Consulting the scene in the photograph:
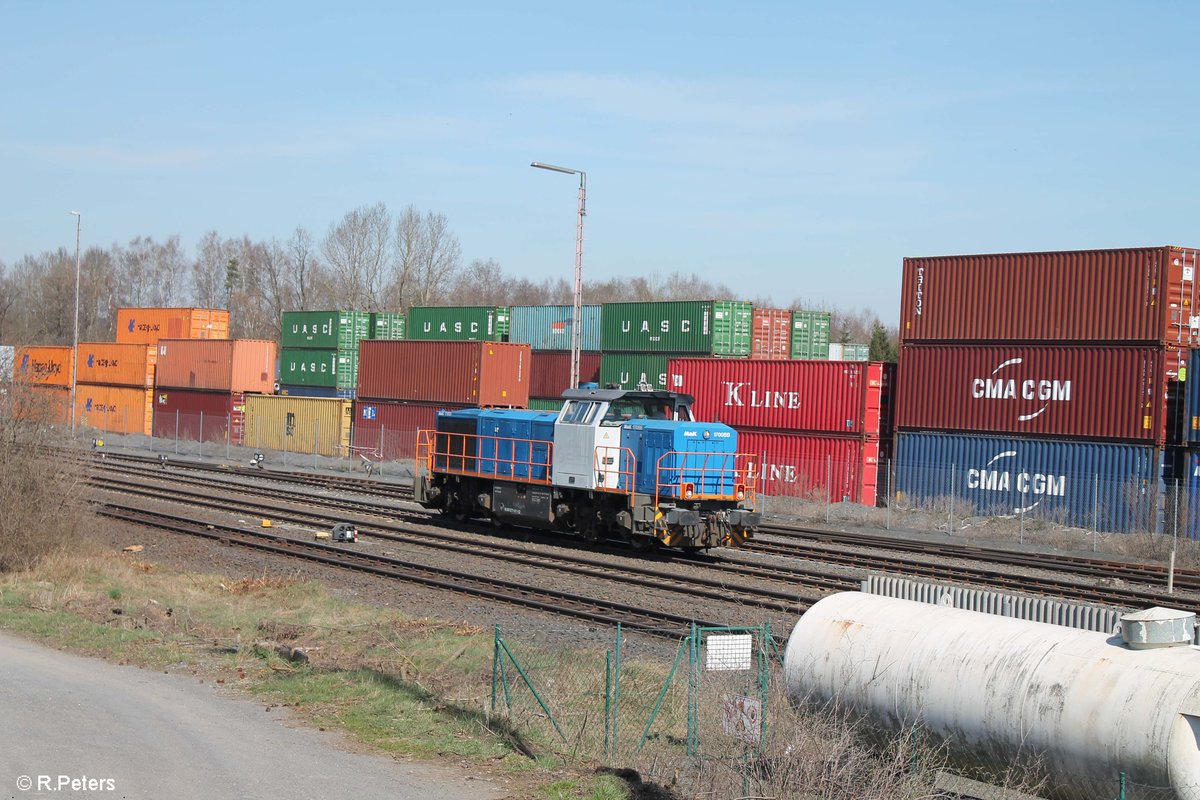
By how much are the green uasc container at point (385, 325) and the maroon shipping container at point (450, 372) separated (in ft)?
43.5

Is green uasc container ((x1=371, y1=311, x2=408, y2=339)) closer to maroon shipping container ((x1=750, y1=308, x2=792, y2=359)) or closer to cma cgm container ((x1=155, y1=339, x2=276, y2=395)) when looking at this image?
cma cgm container ((x1=155, y1=339, x2=276, y2=395))

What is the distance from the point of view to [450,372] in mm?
47406

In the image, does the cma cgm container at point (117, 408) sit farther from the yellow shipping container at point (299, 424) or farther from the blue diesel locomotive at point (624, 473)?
the blue diesel locomotive at point (624, 473)

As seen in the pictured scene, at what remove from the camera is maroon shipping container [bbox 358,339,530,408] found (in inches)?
1810

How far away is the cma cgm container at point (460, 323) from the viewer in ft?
180

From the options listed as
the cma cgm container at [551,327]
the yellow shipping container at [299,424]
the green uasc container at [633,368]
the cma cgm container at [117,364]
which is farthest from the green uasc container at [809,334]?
the cma cgm container at [117,364]

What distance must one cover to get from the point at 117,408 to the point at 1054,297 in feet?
173

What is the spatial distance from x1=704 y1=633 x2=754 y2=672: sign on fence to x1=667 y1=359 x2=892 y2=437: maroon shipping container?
26.0 m

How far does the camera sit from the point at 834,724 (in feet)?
30.1

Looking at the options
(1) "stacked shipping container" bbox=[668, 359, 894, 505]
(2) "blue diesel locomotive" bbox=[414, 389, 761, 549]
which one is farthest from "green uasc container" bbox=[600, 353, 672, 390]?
(2) "blue diesel locomotive" bbox=[414, 389, 761, 549]

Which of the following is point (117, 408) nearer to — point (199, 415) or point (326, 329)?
point (199, 415)

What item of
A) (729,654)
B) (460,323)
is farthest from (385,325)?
(729,654)

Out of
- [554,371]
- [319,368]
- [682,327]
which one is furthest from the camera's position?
[319,368]

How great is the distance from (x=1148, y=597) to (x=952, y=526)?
37.5 feet
